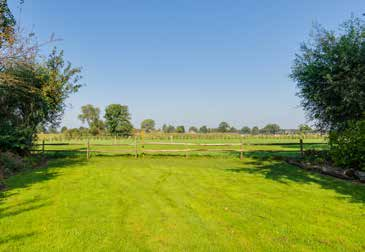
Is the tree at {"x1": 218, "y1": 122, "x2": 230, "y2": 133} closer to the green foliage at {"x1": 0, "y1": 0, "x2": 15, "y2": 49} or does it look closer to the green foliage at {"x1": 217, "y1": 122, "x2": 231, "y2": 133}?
the green foliage at {"x1": 217, "y1": 122, "x2": 231, "y2": 133}

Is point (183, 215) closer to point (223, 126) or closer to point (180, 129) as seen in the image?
point (180, 129)

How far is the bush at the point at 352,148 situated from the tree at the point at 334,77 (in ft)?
5.26

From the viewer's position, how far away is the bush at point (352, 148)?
5.85m

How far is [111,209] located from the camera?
12.3 feet

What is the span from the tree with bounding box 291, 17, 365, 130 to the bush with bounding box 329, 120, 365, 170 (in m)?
1.60

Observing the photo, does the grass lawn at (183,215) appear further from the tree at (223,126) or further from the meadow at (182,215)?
the tree at (223,126)

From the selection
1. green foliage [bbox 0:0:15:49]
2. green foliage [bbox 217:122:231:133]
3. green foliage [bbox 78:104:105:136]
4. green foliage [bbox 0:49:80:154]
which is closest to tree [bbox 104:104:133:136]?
green foliage [bbox 78:104:105:136]

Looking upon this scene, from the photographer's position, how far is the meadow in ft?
8.54

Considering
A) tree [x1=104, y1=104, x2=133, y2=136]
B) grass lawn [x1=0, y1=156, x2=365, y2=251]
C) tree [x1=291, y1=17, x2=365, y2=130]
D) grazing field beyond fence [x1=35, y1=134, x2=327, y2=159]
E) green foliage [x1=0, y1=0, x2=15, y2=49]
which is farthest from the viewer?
tree [x1=104, y1=104, x2=133, y2=136]

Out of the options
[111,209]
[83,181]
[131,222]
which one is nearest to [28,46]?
[83,181]

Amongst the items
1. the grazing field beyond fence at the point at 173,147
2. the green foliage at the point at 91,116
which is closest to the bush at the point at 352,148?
the grazing field beyond fence at the point at 173,147

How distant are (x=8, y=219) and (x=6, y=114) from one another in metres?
9.02

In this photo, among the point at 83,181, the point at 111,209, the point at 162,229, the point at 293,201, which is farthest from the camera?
the point at 83,181

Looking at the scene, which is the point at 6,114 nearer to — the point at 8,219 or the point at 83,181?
the point at 83,181
